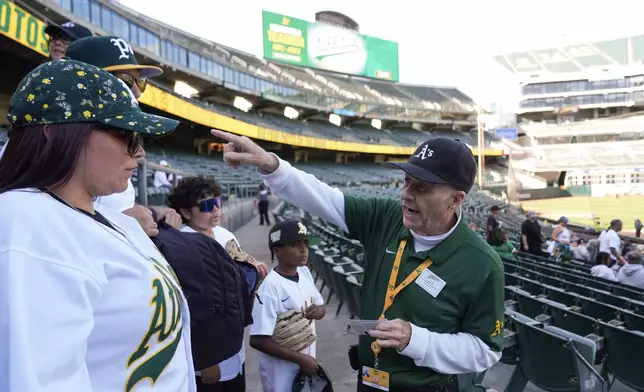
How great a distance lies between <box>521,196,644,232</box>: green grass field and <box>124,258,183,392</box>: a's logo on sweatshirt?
3104 centimetres

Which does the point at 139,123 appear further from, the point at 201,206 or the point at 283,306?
the point at 283,306

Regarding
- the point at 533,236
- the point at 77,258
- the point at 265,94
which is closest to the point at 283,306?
→ the point at 77,258

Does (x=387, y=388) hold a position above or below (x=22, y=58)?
below

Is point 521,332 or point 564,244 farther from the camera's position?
point 564,244

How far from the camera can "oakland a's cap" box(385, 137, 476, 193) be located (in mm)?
1838

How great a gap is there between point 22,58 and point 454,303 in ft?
60.2

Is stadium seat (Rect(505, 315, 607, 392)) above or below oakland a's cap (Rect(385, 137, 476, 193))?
below

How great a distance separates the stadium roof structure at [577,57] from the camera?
6056 centimetres

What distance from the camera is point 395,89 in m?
58.9

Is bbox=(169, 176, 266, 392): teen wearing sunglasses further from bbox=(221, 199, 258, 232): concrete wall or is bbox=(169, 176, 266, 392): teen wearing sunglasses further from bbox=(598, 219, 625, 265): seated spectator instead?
bbox=(598, 219, 625, 265): seated spectator

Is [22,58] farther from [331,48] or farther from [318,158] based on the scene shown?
[331,48]

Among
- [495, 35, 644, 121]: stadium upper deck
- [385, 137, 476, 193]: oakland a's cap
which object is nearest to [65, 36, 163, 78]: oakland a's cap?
[385, 137, 476, 193]: oakland a's cap

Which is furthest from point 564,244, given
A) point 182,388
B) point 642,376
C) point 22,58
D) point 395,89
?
point 395,89

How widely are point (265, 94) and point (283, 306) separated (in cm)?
3709
